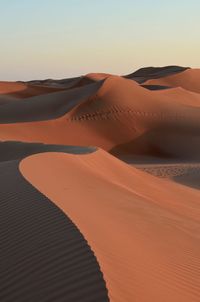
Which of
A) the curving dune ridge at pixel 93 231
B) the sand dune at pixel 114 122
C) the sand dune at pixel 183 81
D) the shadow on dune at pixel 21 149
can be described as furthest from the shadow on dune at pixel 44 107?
the sand dune at pixel 183 81

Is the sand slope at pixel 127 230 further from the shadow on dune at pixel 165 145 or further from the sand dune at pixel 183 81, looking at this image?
the sand dune at pixel 183 81

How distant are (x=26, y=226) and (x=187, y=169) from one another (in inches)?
528

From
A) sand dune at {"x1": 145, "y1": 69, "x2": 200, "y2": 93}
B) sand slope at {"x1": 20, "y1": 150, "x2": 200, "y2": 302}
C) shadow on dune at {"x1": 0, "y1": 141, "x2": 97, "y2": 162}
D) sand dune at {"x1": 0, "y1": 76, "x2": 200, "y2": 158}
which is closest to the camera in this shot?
sand slope at {"x1": 20, "y1": 150, "x2": 200, "y2": 302}

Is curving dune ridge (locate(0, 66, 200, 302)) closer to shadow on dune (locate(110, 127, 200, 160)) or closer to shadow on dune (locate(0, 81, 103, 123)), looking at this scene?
shadow on dune (locate(110, 127, 200, 160))

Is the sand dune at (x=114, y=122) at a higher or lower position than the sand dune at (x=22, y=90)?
higher

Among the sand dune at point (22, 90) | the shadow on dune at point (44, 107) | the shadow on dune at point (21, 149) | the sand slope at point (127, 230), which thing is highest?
the sand slope at point (127, 230)

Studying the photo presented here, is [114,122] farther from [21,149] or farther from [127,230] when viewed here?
[127,230]

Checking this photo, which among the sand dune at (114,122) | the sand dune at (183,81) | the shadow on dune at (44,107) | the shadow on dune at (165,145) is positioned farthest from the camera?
the sand dune at (183,81)

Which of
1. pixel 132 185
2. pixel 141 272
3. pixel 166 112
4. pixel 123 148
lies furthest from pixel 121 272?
pixel 166 112

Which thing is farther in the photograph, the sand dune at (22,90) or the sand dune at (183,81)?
the sand dune at (183,81)

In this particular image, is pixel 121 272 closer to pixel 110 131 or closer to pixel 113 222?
pixel 113 222

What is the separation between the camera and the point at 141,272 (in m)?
4.50

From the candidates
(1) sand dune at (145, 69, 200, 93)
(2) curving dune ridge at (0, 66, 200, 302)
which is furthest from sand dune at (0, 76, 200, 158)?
(1) sand dune at (145, 69, 200, 93)

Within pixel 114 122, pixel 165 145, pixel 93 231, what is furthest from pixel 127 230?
pixel 114 122
